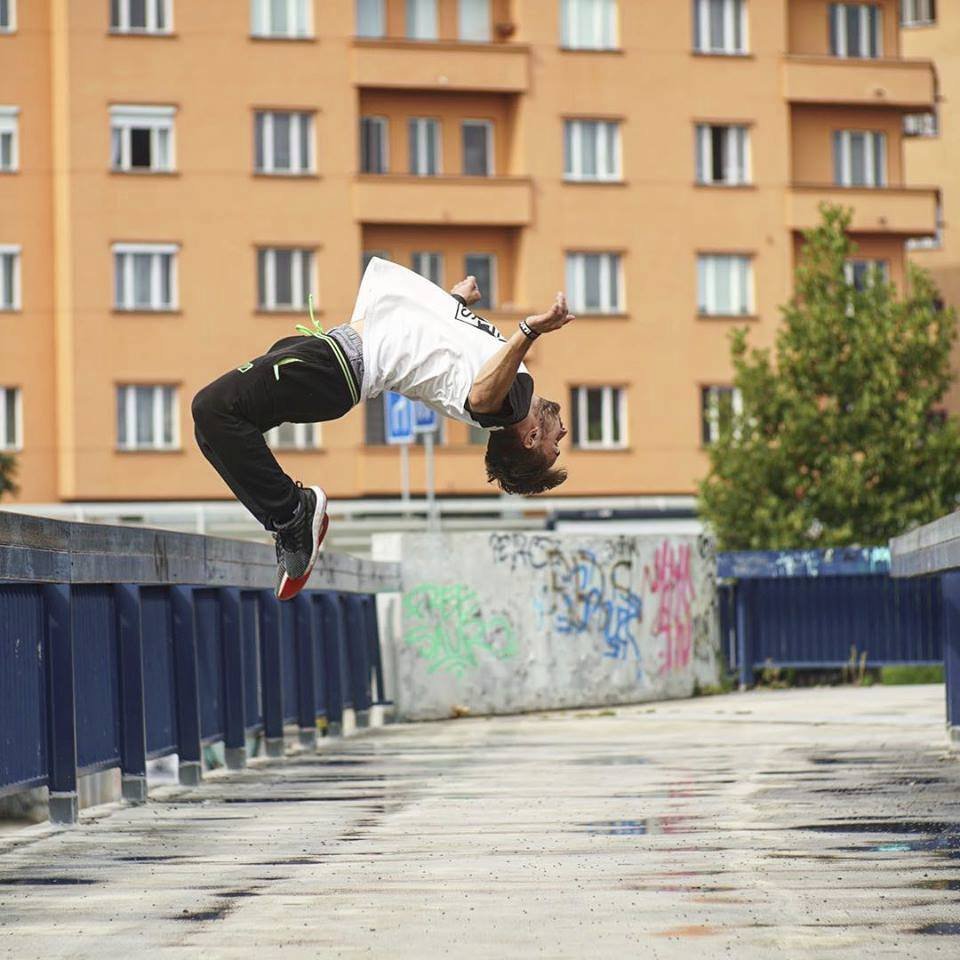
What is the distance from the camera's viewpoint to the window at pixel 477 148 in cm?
4928

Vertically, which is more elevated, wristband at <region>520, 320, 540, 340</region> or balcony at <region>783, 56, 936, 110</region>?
balcony at <region>783, 56, 936, 110</region>

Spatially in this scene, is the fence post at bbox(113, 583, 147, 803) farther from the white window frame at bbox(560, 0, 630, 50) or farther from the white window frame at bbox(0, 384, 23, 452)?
the white window frame at bbox(560, 0, 630, 50)

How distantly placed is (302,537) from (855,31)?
157ft

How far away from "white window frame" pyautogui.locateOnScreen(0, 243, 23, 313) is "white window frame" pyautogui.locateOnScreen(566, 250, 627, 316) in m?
13.4

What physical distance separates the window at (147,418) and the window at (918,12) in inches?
1068

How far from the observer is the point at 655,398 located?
4947cm

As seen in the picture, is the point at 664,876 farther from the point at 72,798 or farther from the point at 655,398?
the point at 655,398

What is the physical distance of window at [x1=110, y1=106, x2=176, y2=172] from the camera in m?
46.7

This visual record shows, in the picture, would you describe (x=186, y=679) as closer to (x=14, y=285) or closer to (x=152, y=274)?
(x=152, y=274)

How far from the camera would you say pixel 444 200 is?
48375 millimetres

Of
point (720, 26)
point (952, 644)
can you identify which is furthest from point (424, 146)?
point (952, 644)

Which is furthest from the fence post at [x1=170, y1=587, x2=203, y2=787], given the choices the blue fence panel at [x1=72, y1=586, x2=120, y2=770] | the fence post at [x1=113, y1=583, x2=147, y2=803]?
the blue fence panel at [x1=72, y1=586, x2=120, y2=770]

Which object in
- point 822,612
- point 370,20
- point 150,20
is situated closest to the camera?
point 822,612

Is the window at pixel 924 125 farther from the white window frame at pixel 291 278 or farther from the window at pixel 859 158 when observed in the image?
the white window frame at pixel 291 278
